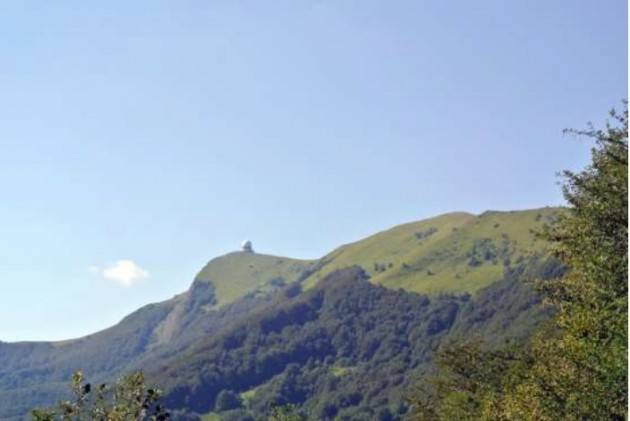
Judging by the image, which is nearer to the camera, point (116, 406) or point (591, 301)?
point (116, 406)

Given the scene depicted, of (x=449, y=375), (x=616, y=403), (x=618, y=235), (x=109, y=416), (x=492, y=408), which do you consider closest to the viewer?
(x=109, y=416)

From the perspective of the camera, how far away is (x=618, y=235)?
114 feet

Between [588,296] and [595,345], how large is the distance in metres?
4.00

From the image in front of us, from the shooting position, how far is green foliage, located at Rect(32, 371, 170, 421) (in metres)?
23.0

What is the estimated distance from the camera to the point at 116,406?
2489 cm

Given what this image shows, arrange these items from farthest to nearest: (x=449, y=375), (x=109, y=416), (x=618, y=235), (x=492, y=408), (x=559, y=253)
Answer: (x=449, y=375) < (x=492, y=408) < (x=559, y=253) < (x=618, y=235) < (x=109, y=416)

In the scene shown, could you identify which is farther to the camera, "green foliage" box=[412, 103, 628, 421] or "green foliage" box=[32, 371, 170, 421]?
"green foliage" box=[412, 103, 628, 421]

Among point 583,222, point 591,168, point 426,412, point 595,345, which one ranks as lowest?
point 426,412

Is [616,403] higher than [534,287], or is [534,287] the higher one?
[534,287]

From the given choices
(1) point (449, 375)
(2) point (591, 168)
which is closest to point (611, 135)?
(2) point (591, 168)

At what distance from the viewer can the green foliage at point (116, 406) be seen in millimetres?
23000

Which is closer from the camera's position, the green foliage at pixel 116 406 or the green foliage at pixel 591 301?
the green foliage at pixel 116 406

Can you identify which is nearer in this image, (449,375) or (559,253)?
(559,253)

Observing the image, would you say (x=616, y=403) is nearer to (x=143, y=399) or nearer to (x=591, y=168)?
(x=591, y=168)
